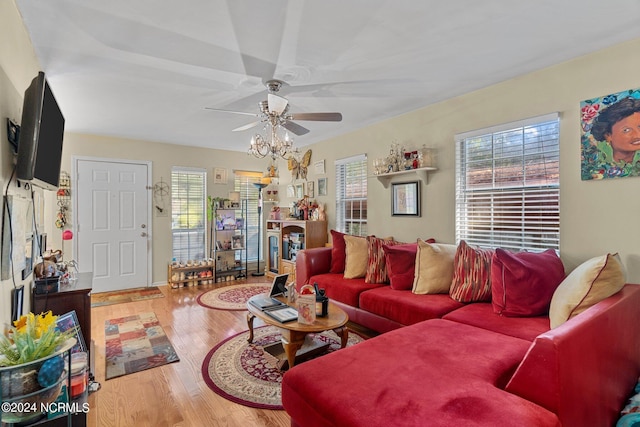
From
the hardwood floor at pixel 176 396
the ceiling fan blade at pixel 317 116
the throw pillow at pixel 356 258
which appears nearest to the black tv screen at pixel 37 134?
the hardwood floor at pixel 176 396

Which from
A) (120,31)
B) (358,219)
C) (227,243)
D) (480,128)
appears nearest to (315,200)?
(358,219)

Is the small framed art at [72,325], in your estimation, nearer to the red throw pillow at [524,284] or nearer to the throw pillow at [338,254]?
the throw pillow at [338,254]

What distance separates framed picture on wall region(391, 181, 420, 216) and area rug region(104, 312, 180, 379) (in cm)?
292

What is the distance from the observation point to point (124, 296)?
4.85m

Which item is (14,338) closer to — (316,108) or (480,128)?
(316,108)

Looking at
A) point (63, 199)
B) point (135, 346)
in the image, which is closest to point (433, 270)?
point (135, 346)

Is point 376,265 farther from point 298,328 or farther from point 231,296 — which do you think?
point 231,296

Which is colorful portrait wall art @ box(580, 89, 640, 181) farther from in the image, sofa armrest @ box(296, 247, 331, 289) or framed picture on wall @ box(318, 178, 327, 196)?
framed picture on wall @ box(318, 178, 327, 196)

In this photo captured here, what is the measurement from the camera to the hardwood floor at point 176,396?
6.51 feet

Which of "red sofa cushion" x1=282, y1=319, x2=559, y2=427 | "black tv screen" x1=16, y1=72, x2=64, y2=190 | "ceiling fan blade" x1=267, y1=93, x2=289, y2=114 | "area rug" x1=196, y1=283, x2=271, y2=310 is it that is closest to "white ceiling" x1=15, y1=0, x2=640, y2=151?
"ceiling fan blade" x1=267, y1=93, x2=289, y2=114

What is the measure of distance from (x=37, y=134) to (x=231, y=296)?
3.45 metres

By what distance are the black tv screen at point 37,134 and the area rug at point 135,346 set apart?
1.60 m

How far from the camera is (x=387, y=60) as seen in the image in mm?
2531

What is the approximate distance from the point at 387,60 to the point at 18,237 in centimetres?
286
